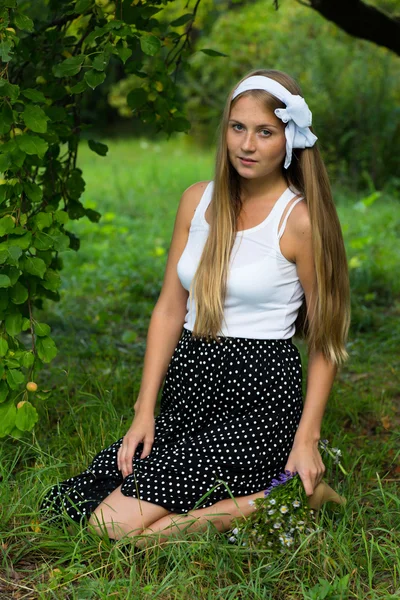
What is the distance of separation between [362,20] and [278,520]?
2.54 metres

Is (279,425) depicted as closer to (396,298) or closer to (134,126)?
(396,298)

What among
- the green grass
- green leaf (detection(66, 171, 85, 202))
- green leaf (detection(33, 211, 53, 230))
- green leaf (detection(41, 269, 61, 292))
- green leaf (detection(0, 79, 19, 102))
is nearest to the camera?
the green grass

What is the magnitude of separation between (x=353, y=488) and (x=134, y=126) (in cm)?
1421

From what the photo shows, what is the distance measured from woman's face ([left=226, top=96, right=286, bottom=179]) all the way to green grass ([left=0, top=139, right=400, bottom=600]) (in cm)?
102

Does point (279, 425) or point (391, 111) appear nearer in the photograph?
point (279, 425)

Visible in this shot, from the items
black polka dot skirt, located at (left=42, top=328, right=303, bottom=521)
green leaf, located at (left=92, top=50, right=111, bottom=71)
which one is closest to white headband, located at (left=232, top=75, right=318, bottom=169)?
green leaf, located at (left=92, top=50, right=111, bottom=71)

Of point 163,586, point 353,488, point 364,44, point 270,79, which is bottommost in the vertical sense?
point 163,586

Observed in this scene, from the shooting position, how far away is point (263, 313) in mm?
2578

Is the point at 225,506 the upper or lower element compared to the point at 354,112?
lower

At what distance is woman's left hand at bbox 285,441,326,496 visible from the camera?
245cm

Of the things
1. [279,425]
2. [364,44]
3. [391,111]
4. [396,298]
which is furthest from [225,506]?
[364,44]

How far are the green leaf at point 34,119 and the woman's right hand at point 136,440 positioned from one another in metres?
0.90

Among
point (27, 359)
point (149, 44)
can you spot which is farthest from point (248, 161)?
point (27, 359)

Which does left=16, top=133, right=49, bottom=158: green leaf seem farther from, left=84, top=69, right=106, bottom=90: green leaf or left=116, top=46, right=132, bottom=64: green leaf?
left=116, top=46, right=132, bottom=64: green leaf
